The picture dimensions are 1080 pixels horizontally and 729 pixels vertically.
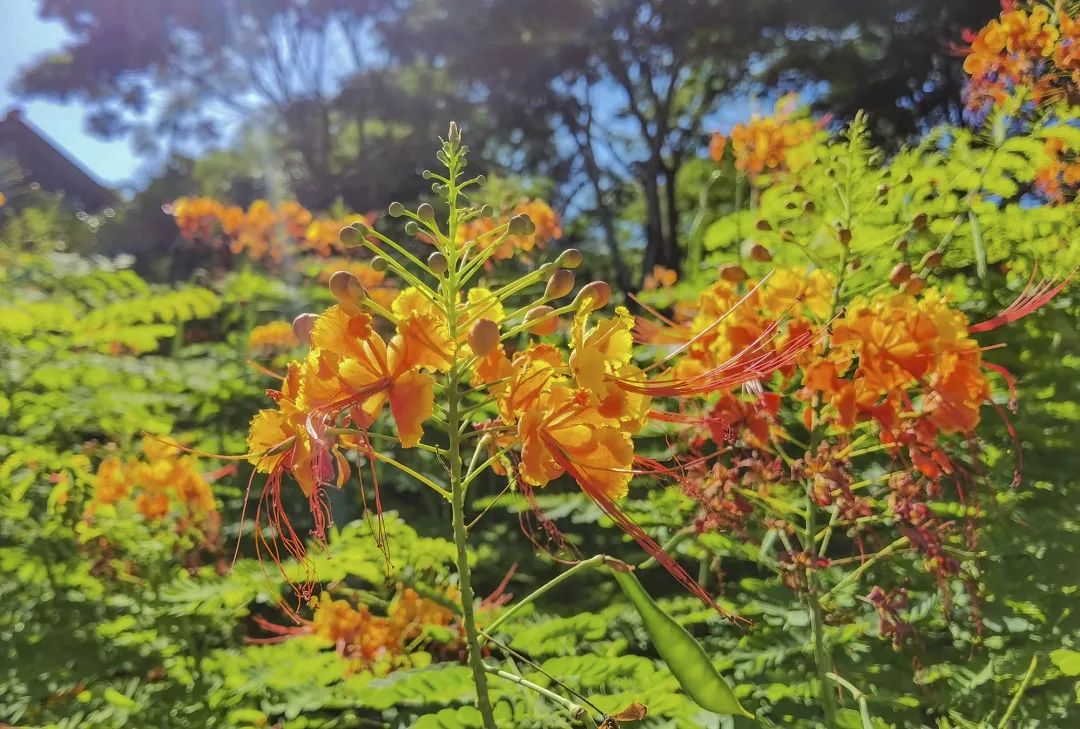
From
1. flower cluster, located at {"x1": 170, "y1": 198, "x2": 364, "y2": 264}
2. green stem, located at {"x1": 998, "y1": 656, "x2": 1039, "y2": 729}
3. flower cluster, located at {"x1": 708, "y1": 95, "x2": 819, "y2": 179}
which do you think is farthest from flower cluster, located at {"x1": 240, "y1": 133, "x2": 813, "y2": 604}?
flower cluster, located at {"x1": 170, "y1": 198, "x2": 364, "y2": 264}

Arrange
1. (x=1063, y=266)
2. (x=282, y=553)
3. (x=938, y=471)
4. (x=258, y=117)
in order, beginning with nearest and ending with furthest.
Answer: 1. (x=938, y=471)
2. (x=1063, y=266)
3. (x=282, y=553)
4. (x=258, y=117)

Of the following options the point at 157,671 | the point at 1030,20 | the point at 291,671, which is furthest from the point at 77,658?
the point at 1030,20

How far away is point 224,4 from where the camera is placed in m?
12.7

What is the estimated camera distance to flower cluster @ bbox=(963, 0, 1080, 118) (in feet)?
6.99

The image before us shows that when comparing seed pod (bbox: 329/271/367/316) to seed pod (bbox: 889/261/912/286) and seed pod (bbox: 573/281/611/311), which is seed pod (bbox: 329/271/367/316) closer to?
seed pod (bbox: 573/281/611/311)

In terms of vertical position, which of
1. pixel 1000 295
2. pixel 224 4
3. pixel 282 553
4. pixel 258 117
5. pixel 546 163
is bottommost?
pixel 282 553

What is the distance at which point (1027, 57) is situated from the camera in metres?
2.27

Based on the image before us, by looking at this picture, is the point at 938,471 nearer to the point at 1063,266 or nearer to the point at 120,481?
the point at 1063,266

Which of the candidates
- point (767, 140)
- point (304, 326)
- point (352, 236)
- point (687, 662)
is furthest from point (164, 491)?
point (767, 140)

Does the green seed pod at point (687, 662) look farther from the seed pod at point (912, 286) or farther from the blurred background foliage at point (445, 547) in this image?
the seed pod at point (912, 286)

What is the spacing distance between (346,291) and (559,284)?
1.05 ft

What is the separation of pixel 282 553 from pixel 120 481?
0.59 metres

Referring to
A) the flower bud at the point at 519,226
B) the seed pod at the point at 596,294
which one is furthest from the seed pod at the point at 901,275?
the flower bud at the point at 519,226

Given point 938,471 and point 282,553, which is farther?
point 282,553
